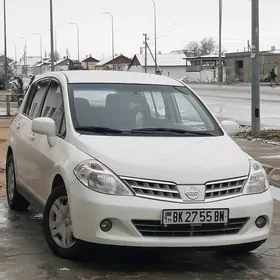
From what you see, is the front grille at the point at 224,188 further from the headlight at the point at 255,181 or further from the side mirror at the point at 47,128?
the side mirror at the point at 47,128

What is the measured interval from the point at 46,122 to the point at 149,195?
1.44 meters

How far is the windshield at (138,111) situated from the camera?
18.5 feet

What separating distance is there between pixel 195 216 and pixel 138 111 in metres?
1.56

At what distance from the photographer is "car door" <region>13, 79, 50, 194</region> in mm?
6325

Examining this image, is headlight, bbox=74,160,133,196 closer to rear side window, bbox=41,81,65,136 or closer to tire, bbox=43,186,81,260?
tire, bbox=43,186,81,260

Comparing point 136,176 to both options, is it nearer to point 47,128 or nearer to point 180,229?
point 180,229

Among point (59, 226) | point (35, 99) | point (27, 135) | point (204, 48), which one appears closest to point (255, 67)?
point (35, 99)

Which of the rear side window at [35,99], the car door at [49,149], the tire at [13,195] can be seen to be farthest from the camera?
the tire at [13,195]

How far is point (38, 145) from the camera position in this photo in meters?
6.02

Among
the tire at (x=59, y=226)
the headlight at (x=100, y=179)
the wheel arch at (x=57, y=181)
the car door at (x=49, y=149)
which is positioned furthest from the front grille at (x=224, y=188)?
the car door at (x=49, y=149)

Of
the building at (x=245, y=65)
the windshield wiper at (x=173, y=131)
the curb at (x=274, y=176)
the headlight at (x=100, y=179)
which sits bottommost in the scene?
the curb at (x=274, y=176)

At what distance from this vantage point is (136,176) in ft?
15.5

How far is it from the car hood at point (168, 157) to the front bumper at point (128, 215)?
0.21 metres

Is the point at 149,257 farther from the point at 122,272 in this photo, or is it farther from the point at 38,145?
the point at 38,145
